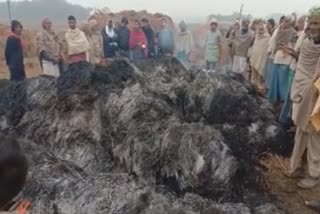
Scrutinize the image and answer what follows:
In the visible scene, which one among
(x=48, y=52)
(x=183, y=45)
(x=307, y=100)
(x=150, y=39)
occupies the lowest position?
(x=183, y=45)

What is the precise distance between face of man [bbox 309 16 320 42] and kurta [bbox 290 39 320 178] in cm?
8

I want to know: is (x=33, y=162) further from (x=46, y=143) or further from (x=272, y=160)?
(x=272, y=160)

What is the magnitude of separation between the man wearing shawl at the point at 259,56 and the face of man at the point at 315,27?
15.0 ft

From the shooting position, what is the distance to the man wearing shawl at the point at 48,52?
350 inches

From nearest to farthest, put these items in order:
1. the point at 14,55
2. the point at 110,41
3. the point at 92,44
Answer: the point at 14,55 → the point at 110,41 → the point at 92,44

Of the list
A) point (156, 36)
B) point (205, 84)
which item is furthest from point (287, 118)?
point (156, 36)

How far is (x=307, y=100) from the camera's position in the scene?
501 centimetres

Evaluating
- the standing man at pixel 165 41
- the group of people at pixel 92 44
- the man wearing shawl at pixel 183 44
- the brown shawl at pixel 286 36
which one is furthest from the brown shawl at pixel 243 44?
the man wearing shawl at pixel 183 44

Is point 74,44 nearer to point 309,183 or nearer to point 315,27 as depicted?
point 315,27

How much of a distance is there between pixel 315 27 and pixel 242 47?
5.87 metres

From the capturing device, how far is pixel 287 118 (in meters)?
5.57

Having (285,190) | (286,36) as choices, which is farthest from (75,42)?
(285,190)

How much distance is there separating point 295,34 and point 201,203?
231 inches

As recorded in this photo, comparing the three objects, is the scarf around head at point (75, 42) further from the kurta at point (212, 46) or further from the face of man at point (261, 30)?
the face of man at point (261, 30)
